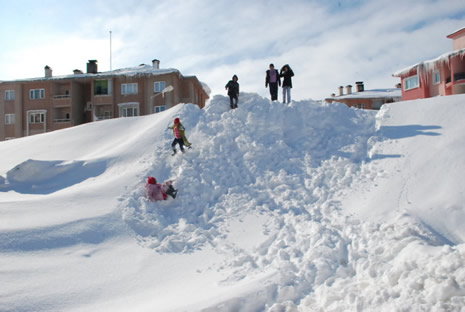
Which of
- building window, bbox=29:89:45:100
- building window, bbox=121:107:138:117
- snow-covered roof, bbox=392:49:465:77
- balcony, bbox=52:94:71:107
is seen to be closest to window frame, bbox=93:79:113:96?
building window, bbox=121:107:138:117

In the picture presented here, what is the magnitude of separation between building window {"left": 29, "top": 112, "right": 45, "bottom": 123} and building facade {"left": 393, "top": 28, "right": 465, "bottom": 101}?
103 ft

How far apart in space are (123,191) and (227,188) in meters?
2.60

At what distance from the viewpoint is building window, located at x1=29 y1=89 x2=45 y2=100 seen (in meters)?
32.7

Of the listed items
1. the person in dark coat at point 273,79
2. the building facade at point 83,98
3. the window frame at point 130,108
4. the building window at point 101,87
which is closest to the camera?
the person in dark coat at point 273,79

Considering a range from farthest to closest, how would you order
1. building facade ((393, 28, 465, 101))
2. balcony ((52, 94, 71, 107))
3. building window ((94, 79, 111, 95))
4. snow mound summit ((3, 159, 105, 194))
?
balcony ((52, 94, 71, 107)) → building window ((94, 79, 111, 95)) → building facade ((393, 28, 465, 101)) → snow mound summit ((3, 159, 105, 194))

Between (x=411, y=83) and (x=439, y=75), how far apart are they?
2431 mm

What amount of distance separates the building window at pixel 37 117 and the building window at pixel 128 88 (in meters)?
8.07

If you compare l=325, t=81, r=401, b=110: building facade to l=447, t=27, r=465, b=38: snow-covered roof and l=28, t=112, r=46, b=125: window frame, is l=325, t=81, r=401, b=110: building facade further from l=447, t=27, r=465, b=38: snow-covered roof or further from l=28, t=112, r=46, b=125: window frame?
l=28, t=112, r=46, b=125: window frame

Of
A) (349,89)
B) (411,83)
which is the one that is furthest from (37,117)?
(349,89)

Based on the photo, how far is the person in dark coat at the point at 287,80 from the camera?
43.2ft

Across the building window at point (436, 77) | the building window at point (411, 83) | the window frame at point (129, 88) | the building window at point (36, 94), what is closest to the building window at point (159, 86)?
the window frame at point (129, 88)

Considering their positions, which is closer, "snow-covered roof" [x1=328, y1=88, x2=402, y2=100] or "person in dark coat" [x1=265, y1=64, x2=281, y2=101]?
"person in dark coat" [x1=265, y1=64, x2=281, y2=101]

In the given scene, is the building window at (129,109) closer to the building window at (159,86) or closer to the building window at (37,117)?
the building window at (159,86)

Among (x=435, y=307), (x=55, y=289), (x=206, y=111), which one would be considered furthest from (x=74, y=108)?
(x=435, y=307)
